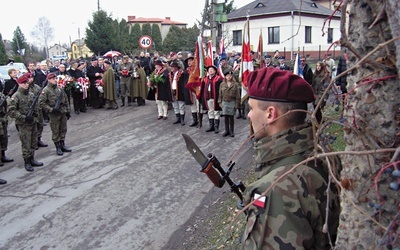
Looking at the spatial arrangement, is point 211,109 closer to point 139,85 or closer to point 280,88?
point 139,85

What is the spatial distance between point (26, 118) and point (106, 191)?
8.78ft

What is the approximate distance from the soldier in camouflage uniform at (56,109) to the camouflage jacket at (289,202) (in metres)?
7.65

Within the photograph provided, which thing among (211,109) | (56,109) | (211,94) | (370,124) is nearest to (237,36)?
(211,94)

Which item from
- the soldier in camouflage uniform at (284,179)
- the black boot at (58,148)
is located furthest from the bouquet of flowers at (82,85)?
the soldier in camouflage uniform at (284,179)

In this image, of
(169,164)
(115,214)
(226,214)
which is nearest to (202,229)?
(226,214)

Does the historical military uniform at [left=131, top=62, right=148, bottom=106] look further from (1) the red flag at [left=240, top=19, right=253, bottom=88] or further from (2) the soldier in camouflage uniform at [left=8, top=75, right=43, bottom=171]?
(2) the soldier in camouflage uniform at [left=8, top=75, right=43, bottom=171]

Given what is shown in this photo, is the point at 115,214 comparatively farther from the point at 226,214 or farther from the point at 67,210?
the point at 226,214

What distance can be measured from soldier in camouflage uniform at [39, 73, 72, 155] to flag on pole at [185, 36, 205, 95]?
3.66 meters

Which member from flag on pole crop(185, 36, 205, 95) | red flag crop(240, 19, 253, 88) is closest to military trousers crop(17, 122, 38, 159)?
flag on pole crop(185, 36, 205, 95)

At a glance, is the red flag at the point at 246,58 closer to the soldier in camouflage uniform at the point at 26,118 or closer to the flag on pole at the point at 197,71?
the flag on pole at the point at 197,71

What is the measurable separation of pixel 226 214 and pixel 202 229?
1.58 feet

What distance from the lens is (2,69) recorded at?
23094 mm

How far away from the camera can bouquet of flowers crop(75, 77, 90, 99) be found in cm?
1323

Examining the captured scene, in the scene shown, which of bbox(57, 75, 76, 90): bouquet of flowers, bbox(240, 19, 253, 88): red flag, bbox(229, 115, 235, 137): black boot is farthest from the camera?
bbox(57, 75, 76, 90): bouquet of flowers
